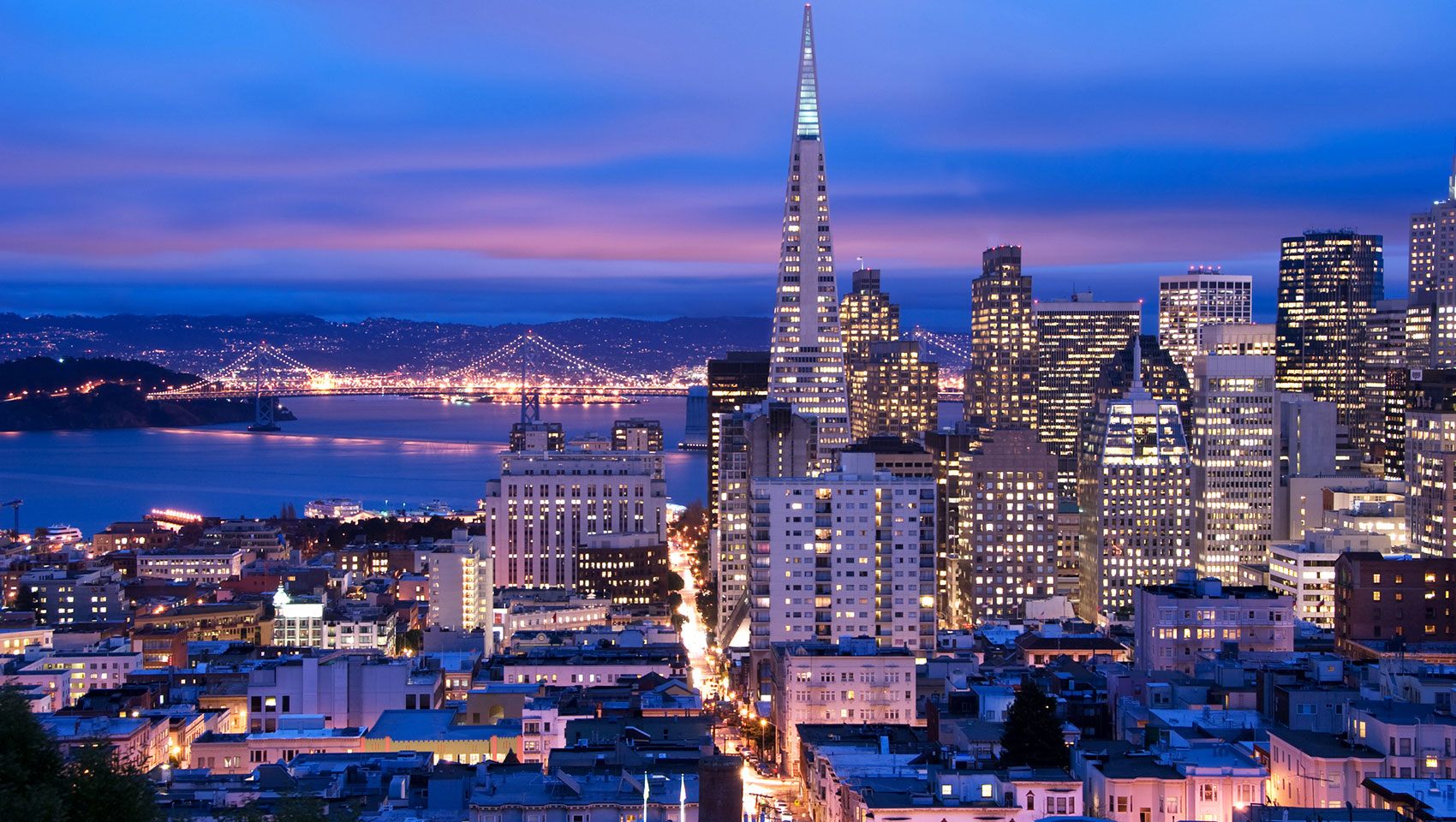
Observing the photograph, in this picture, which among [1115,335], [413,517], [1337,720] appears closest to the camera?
[1337,720]

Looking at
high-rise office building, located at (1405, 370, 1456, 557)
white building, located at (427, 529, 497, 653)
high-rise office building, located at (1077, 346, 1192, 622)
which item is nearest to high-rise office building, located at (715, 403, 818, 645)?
white building, located at (427, 529, 497, 653)

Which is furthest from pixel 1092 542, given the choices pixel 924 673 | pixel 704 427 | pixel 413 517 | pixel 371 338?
pixel 371 338

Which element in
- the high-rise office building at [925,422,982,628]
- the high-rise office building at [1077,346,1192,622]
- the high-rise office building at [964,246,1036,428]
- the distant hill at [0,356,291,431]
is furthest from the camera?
the distant hill at [0,356,291,431]

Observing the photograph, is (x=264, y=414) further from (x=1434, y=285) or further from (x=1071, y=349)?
(x=1434, y=285)

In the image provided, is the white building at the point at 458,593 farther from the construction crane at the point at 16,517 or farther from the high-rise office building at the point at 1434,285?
the high-rise office building at the point at 1434,285

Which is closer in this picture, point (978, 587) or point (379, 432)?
point (978, 587)

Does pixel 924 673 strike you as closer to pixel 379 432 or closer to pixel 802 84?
pixel 802 84

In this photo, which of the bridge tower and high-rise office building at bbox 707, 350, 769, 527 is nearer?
high-rise office building at bbox 707, 350, 769, 527

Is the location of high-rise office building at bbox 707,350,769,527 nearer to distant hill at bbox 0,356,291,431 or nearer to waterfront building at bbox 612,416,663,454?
waterfront building at bbox 612,416,663,454
